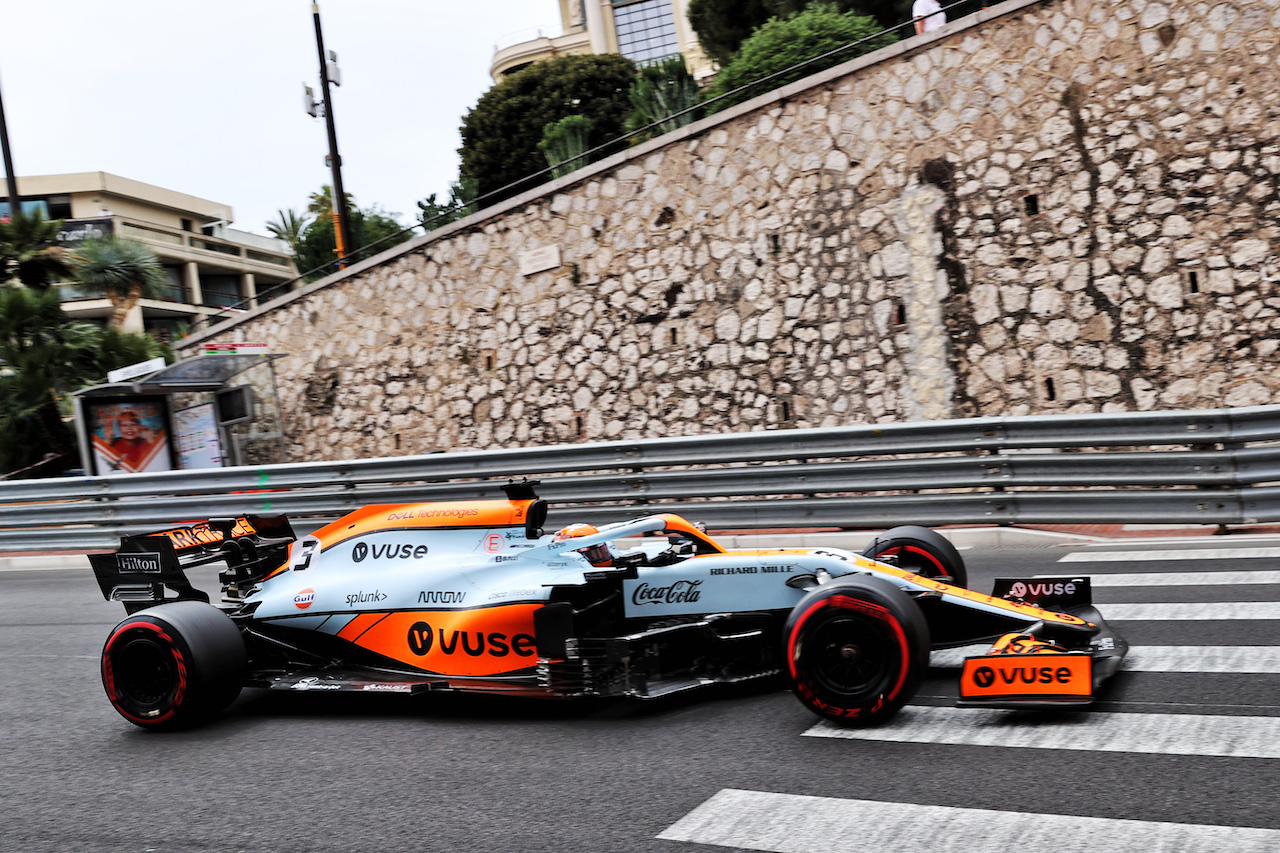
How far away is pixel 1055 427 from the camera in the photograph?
856cm

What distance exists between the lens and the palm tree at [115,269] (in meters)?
20.7

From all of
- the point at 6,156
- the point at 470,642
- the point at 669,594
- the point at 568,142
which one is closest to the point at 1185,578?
the point at 669,594

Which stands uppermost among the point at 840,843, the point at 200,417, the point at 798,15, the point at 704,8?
the point at 704,8

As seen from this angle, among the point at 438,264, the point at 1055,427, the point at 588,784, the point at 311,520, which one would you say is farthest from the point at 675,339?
the point at 588,784

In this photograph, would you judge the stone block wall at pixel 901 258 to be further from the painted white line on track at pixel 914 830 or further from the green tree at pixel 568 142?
the painted white line on track at pixel 914 830

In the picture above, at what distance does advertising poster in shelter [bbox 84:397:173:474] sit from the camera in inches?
661

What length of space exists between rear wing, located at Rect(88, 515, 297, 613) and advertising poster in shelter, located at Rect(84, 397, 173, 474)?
458 inches

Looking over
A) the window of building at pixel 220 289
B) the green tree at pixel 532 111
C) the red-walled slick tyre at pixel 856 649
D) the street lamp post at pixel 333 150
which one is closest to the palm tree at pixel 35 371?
the street lamp post at pixel 333 150

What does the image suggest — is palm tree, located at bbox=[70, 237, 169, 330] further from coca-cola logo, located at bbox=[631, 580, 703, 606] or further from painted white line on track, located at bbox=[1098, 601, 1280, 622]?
painted white line on track, located at bbox=[1098, 601, 1280, 622]

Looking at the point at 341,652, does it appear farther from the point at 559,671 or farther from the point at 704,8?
the point at 704,8

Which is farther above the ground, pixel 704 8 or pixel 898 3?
pixel 704 8

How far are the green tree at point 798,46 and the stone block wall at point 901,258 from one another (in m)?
1.19

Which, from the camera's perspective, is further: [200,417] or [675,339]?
[200,417]

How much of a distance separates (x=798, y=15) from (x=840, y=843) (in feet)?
49.7
